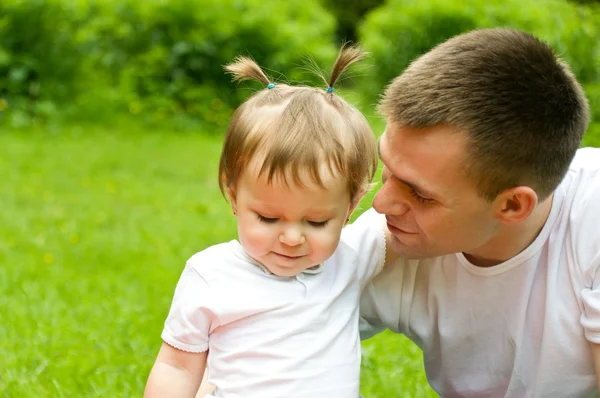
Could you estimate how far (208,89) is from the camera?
9.79 metres

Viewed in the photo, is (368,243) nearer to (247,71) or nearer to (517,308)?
(517,308)

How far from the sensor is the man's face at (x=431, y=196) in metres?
2.29

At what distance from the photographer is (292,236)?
2160 millimetres

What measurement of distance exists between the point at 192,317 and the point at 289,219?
34cm

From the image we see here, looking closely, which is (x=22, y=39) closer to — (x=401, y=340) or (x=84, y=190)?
(x=84, y=190)

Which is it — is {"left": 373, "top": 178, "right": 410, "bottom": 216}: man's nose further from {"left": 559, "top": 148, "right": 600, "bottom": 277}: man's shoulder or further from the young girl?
{"left": 559, "top": 148, "right": 600, "bottom": 277}: man's shoulder

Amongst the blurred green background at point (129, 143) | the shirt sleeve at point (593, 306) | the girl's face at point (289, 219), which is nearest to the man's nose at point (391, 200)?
the girl's face at point (289, 219)

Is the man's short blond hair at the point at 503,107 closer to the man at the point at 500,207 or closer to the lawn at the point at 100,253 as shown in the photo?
the man at the point at 500,207

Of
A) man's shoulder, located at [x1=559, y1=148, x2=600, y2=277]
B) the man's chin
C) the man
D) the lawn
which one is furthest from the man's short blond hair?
the lawn

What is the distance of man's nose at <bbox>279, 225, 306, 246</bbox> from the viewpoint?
216 cm

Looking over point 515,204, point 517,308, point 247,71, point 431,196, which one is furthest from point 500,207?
point 247,71

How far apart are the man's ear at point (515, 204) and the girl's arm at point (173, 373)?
84cm

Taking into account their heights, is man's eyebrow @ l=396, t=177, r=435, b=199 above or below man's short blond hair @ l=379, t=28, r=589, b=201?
below

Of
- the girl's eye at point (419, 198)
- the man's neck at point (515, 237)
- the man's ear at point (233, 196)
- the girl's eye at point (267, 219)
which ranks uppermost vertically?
the man's ear at point (233, 196)
